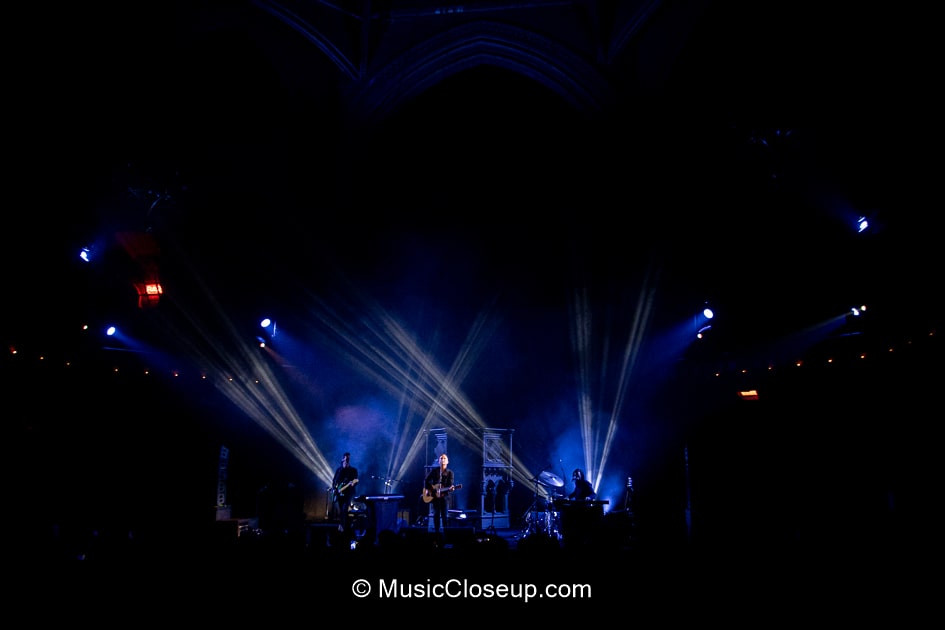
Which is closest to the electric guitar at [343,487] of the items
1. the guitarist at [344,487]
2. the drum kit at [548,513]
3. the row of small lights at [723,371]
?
the guitarist at [344,487]

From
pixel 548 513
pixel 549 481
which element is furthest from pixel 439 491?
pixel 548 513

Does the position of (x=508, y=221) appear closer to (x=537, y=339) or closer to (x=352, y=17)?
(x=537, y=339)

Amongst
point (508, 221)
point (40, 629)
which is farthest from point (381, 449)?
point (40, 629)

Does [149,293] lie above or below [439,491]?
above

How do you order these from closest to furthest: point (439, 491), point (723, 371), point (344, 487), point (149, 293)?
point (439, 491)
point (344, 487)
point (149, 293)
point (723, 371)

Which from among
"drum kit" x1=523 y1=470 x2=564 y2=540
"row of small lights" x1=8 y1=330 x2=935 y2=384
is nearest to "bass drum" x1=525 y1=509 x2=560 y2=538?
"drum kit" x1=523 y1=470 x2=564 y2=540

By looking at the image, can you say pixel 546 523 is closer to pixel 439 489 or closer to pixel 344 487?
pixel 439 489

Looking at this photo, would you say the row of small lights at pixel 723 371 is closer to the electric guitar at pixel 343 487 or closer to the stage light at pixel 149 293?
the stage light at pixel 149 293

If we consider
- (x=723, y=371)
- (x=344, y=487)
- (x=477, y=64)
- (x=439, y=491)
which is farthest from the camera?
(x=477, y=64)

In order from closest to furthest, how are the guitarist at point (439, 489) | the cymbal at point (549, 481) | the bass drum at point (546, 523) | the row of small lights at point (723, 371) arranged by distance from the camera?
the row of small lights at point (723, 371), the guitarist at point (439, 489), the bass drum at point (546, 523), the cymbal at point (549, 481)

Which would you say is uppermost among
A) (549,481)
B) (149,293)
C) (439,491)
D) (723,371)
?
(149,293)

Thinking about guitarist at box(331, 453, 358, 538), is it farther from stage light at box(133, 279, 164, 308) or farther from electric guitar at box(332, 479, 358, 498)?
stage light at box(133, 279, 164, 308)

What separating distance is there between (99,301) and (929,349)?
16386 millimetres

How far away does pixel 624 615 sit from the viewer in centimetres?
486
